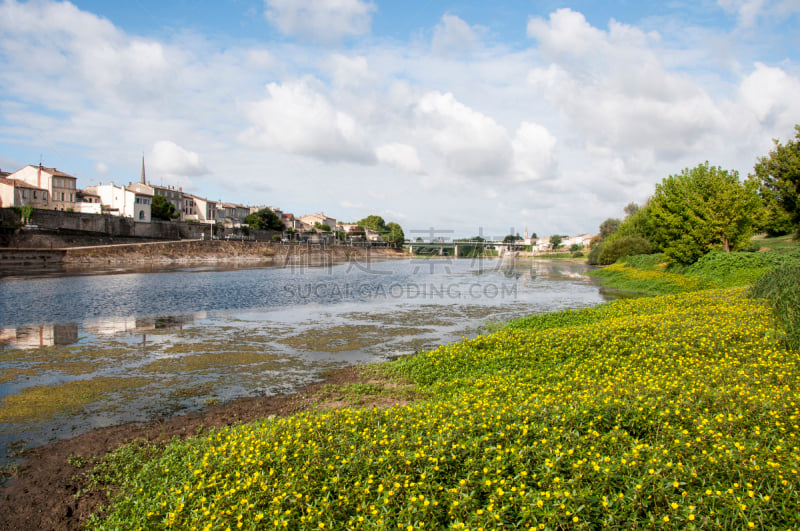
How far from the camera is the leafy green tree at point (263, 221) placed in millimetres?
123375

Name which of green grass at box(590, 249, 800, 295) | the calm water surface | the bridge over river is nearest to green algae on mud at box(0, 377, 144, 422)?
the calm water surface

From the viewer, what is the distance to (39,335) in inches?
735

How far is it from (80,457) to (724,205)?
45.5 meters

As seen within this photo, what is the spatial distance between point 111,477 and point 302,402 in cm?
407

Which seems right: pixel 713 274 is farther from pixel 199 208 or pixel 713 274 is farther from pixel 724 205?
pixel 199 208

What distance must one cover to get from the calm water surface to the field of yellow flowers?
3620 mm

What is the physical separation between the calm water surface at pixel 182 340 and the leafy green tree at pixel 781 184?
23353 millimetres

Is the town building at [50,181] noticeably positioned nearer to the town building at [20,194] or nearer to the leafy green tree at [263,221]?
the town building at [20,194]

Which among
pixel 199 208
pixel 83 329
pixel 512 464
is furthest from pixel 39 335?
pixel 199 208

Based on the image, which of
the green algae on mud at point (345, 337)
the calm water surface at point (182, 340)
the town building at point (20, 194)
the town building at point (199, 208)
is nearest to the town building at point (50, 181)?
the town building at point (20, 194)

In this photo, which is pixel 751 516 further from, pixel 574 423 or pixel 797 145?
pixel 797 145

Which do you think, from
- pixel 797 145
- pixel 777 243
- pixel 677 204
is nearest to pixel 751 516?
pixel 677 204

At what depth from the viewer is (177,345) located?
1711 centimetres

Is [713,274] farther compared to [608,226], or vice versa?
[608,226]
